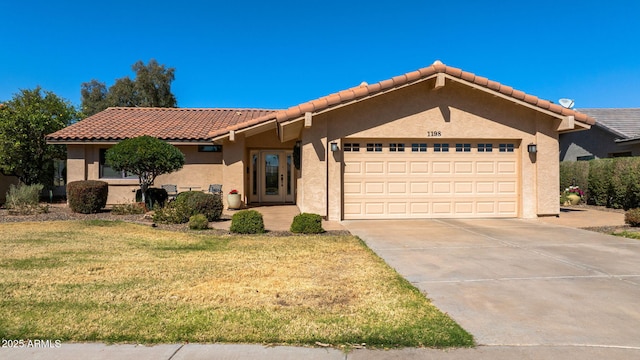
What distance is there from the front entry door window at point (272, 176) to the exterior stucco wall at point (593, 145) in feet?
53.2

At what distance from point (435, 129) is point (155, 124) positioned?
12.8 meters

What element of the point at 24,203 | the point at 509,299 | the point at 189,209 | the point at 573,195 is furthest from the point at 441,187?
the point at 24,203

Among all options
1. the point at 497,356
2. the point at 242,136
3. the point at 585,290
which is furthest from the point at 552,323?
the point at 242,136

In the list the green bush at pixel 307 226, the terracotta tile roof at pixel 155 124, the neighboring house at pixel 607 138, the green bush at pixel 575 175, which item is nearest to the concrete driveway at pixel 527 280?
the green bush at pixel 307 226

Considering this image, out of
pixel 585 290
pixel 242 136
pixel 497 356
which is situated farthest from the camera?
pixel 242 136

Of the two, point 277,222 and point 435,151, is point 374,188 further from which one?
point 277,222

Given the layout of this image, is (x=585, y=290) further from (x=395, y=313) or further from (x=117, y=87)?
(x=117, y=87)

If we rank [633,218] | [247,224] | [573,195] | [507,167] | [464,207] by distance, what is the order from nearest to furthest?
[247,224], [633,218], [464,207], [507,167], [573,195]

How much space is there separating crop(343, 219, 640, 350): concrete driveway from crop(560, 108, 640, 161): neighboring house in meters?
12.4

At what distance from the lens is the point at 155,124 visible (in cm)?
1819

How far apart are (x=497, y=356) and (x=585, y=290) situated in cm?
265

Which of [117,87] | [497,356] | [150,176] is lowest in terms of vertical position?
[497,356]

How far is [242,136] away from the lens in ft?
49.7

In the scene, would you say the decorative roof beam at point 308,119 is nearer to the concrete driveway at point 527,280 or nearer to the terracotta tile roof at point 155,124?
the concrete driveway at point 527,280
